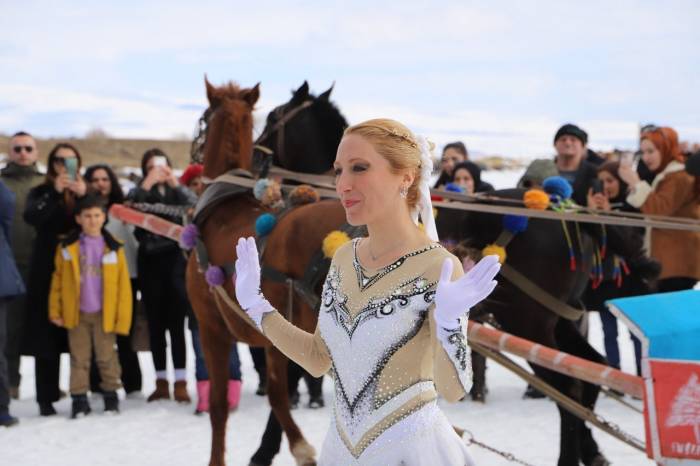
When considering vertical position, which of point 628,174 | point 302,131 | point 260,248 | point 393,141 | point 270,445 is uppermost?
point 302,131

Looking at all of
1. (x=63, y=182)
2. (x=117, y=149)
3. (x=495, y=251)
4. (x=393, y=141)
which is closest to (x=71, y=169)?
(x=63, y=182)

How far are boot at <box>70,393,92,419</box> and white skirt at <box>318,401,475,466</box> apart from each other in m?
5.04

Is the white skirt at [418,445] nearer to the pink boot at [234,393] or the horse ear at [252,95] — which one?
the horse ear at [252,95]

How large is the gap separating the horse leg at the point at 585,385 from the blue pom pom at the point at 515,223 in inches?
26.2

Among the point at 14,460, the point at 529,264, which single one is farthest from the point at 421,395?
the point at 14,460

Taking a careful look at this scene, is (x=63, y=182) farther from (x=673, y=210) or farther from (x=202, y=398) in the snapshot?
(x=673, y=210)

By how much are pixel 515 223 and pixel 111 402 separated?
353 centimetres

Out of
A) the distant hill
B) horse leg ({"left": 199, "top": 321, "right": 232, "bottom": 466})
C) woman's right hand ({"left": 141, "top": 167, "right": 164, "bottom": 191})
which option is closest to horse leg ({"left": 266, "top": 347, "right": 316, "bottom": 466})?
horse leg ({"left": 199, "top": 321, "right": 232, "bottom": 466})

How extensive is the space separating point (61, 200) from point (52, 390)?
143cm

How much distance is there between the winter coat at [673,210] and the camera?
6797 millimetres

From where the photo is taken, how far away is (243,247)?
2604mm

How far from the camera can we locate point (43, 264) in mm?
7020

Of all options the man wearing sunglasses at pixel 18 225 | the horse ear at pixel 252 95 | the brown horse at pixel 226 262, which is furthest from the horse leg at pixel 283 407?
the man wearing sunglasses at pixel 18 225

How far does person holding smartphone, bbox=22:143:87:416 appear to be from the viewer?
6.96m
